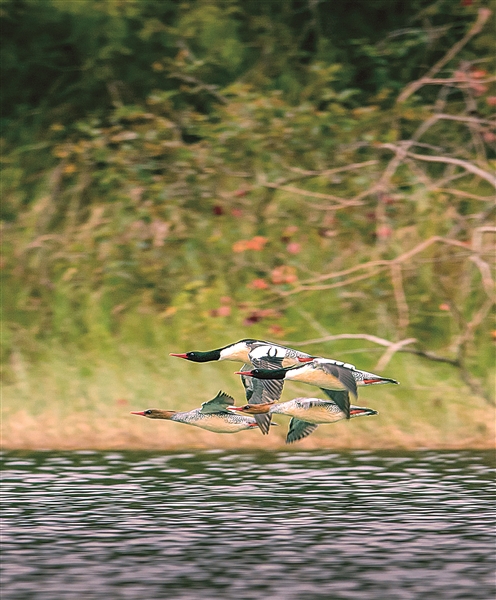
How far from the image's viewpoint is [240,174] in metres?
20.8

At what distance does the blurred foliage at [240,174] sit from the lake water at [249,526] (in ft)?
8.49

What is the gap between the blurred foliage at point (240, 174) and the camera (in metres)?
20.5

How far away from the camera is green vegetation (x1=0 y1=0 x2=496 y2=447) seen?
19.6 m

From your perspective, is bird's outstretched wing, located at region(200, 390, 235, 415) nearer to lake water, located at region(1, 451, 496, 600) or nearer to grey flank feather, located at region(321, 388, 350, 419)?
grey flank feather, located at region(321, 388, 350, 419)

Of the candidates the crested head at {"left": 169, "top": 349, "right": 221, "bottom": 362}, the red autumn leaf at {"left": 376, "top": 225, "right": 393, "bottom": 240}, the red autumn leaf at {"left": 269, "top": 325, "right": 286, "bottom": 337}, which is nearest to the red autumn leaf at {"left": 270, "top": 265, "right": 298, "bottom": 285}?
the red autumn leaf at {"left": 269, "top": 325, "right": 286, "bottom": 337}

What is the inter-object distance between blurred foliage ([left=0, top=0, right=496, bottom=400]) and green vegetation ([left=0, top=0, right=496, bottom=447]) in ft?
0.13

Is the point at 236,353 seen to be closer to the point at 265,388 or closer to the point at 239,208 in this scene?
the point at 265,388

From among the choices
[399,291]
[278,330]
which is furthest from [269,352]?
[399,291]

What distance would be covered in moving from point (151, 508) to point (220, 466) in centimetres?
263

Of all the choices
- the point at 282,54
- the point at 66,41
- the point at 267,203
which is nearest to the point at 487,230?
the point at 267,203

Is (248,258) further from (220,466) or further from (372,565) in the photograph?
(372,565)

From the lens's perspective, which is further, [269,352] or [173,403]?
[173,403]

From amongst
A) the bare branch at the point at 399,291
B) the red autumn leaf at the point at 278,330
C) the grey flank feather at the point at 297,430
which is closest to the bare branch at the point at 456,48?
the bare branch at the point at 399,291

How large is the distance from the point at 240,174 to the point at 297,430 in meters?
9.76
